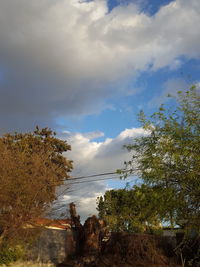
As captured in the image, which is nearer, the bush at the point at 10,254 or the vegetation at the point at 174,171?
the vegetation at the point at 174,171

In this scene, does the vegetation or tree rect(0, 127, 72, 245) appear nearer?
the vegetation

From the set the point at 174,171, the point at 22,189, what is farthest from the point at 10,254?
the point at 174,171

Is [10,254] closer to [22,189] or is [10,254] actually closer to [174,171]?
[22,189]

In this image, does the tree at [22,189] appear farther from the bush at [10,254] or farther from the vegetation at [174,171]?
the vegetation at [174,171]

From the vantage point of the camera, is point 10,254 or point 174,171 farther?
point 10,254

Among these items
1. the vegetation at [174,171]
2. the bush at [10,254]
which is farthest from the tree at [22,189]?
the vegetation at [174,171]

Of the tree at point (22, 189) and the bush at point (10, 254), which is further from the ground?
the tree at point (22, 189)

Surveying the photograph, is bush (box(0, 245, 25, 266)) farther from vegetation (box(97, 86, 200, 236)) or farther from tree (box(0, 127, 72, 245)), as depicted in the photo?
vegetation (box(97, 86, 200, 236))

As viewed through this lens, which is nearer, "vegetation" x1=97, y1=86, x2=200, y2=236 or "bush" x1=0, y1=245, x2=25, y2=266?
"vegetation" x1=97, y1=86, x2=200, y2=236

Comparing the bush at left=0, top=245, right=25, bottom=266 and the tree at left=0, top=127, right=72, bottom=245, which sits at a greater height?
the tree at left=0, top=127, right=72, bottom=245

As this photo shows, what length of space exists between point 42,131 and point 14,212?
22.5m

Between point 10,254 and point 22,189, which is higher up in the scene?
point 22,189

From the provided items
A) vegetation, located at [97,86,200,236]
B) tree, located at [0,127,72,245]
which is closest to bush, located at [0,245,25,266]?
tree, located at [0,127,72,245]

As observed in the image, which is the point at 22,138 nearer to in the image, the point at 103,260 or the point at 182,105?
the point at 103,260
